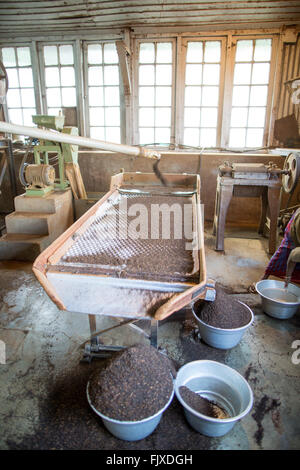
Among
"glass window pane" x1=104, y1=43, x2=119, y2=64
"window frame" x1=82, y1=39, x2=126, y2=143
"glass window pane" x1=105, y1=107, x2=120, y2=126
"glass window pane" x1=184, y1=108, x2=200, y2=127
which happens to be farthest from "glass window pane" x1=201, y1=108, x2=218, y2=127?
"glass window pane" x1=104, y1=43, x2=119, y2=64

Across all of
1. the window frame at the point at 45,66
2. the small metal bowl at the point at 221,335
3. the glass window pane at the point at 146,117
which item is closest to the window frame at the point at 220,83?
the glass window pane at the point at 146,117

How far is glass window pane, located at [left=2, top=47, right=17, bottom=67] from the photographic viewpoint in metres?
6.93

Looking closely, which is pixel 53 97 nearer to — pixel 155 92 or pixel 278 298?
pixel 155 92

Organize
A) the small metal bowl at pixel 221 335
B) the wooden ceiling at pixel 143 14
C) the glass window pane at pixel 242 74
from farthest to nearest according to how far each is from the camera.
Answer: the glass window pane at pixel 242 74 → the wooden ceiling at pixel 143 14 → the small metal bowl at pixel 221 335

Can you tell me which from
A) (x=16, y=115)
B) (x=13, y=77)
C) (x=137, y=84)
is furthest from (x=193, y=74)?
(x=16, y=115)

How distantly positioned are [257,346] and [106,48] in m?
6.71

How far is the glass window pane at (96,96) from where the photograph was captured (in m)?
6.90

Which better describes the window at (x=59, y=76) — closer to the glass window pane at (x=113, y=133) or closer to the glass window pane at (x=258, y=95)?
the glass window pane at (x=113, y=133)

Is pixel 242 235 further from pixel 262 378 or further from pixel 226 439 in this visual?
pixel 226 439

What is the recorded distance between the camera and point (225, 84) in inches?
255

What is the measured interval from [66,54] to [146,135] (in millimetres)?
2476

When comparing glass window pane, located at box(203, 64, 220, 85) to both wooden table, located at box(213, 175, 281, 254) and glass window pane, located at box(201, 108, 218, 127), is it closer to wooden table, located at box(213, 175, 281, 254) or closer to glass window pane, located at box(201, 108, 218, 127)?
glass window pane, located at box(201, 108, 218, 127)
